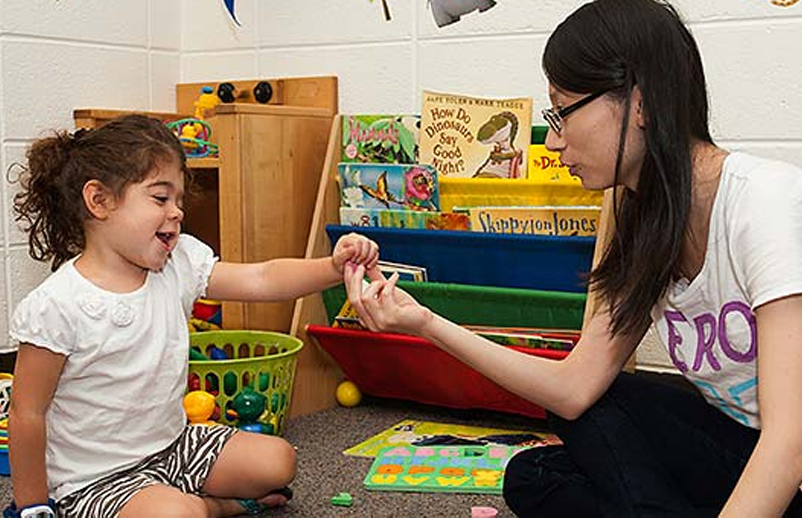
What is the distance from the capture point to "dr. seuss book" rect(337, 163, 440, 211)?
6.07ft

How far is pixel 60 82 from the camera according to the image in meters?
2.12

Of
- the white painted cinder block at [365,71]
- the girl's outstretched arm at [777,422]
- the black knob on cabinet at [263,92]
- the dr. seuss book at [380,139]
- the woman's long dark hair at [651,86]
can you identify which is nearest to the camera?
the girl's outstretched arm at [777,422]

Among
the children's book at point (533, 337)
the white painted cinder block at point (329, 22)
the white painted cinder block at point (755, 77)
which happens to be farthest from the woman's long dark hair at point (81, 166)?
the white painted cinder block at point (755, 77)

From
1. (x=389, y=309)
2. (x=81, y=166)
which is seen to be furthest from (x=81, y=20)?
(x=389, y=309)

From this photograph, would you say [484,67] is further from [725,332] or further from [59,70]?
[725,332]

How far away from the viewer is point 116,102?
2266 millimetres

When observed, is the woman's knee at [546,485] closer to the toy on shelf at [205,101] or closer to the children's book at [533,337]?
the children's book at [533,337]

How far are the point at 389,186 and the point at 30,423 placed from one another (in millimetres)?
852

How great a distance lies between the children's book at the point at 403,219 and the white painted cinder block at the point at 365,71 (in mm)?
309

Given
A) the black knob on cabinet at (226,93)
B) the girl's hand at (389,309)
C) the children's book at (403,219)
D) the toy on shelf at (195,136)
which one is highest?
the black knob on cabinet at (226,93)

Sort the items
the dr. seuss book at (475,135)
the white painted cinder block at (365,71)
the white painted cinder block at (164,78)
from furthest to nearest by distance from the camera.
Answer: the white painted cinder block at (164,78)
the white painted cinder block at (365,71)
the dr. seuss book at (475,135)

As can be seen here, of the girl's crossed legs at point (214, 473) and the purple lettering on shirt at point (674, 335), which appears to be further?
the girl's crossed legs at point (214, 473)

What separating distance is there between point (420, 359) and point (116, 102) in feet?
3.11

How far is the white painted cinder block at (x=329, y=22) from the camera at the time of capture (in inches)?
83.7
